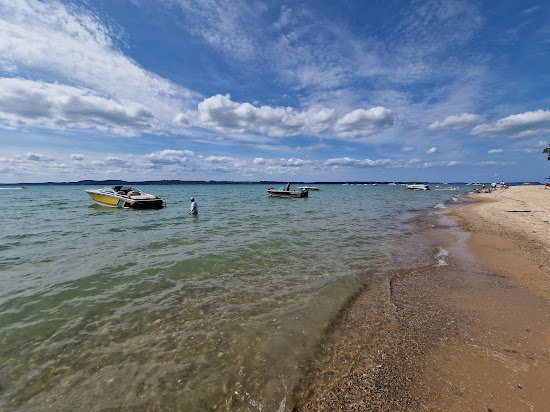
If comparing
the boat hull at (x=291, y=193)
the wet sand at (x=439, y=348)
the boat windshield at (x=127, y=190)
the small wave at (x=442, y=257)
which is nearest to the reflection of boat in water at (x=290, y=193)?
the boat hull at (x=291, y=193)

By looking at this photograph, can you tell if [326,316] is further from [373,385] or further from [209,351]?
[209,351]

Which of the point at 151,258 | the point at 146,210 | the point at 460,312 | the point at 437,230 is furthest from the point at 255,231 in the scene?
the point at 146,210

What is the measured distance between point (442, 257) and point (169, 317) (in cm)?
1166

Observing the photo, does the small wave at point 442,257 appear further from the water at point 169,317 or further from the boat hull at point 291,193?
the boat hull at point 291,193

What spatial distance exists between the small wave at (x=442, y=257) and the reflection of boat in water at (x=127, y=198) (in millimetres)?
27713

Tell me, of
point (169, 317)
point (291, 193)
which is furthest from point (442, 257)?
point (291, 193)

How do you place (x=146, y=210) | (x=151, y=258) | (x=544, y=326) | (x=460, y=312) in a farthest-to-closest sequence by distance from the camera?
(x=146, y=210) < (x=151, y=258) < (x=460, y=312) < (x=544, y=326)

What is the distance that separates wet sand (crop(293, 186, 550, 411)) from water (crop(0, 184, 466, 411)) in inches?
26.2

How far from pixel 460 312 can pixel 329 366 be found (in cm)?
408

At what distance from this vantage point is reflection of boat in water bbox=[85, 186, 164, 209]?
27.8m

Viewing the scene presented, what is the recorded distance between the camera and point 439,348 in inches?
186

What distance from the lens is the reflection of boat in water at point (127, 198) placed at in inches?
1095

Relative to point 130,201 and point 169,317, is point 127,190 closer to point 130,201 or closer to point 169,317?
point 130,201

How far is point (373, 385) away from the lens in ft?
12.7
